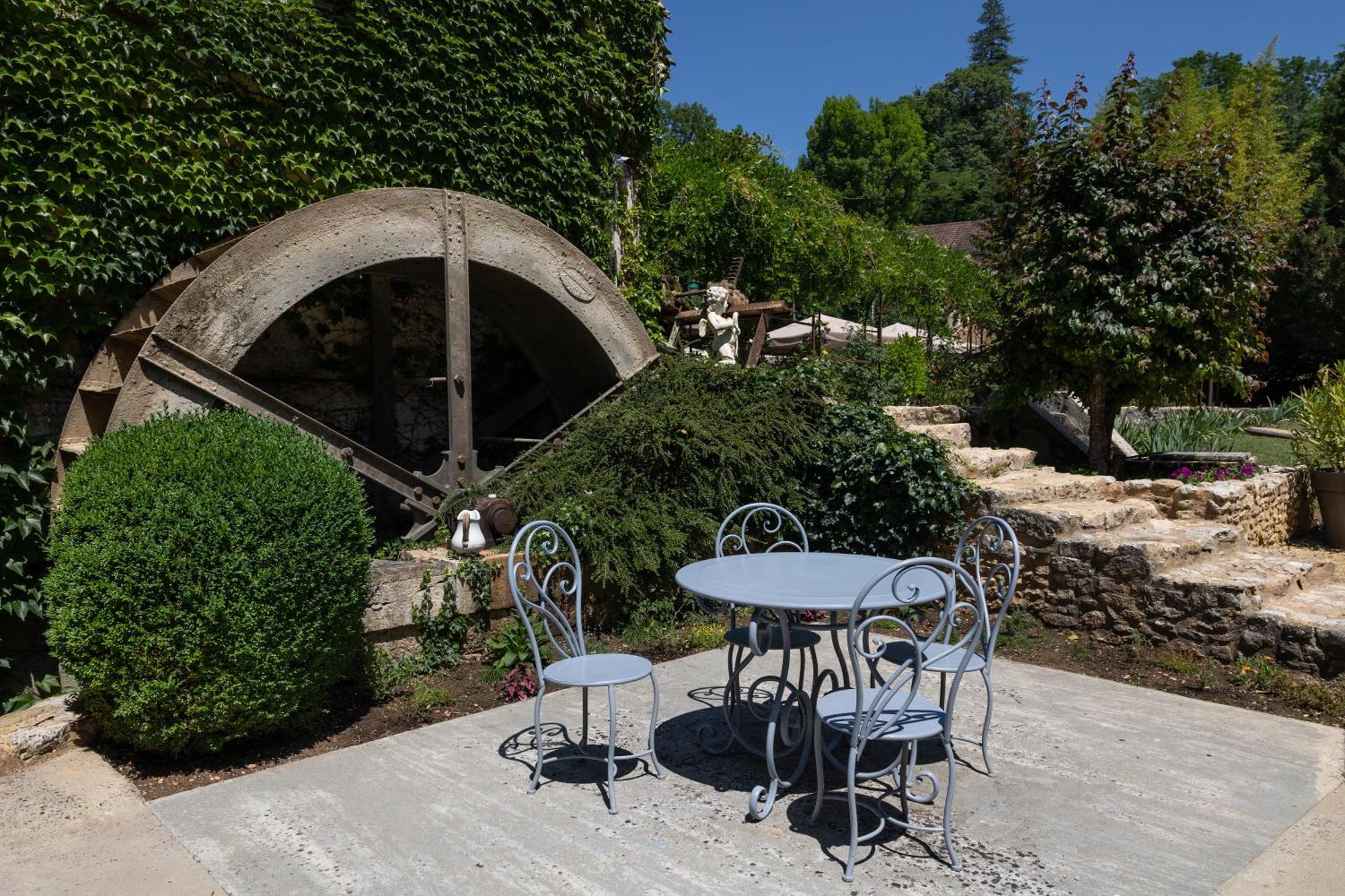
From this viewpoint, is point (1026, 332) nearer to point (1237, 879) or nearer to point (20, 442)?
point (1237, 879)

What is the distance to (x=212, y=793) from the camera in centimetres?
319

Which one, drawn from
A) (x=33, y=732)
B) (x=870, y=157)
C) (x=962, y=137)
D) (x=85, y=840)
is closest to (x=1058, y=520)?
(x=85, y=840)

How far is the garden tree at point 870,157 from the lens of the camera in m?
31.2

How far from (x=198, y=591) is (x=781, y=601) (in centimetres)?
207

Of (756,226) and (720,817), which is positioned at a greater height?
(756,226)

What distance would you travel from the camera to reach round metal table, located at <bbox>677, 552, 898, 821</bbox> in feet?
9.45

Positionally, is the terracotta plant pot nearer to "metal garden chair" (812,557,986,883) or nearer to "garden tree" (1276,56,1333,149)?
"metal garden chair" (812,557,986,883)

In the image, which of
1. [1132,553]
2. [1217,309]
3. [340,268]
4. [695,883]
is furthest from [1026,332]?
[695,883]

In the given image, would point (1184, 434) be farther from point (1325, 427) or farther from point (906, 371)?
point (906, 371)

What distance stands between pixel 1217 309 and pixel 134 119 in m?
7.61

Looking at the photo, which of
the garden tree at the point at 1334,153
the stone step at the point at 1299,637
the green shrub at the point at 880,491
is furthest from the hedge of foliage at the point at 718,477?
the garden tree at the point at 1334,153

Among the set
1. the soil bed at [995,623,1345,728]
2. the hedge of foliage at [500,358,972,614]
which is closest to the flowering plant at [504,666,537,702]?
the hedge of foliage at [500,358,972,614]

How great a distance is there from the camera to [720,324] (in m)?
7.65

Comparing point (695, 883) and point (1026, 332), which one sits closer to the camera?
point (695, 883)
